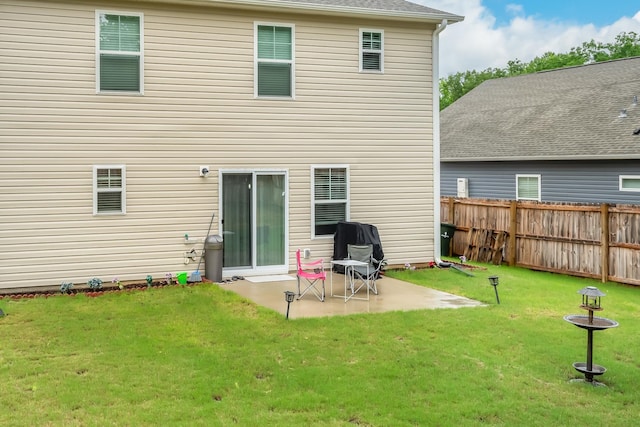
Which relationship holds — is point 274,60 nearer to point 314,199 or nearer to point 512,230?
point 314,199

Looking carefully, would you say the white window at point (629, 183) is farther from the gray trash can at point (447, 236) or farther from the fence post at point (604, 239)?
the gray trash can at point (447, 236)

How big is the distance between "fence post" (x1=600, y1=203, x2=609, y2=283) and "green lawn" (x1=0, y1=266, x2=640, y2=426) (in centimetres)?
282

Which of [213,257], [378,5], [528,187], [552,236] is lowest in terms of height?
[213,257]

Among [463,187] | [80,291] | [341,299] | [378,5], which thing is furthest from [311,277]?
[463,187]

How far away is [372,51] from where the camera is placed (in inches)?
476

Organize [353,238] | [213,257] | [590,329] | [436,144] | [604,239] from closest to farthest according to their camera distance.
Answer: [590,329], [213,257], [353,238], [604,239], [436,144]

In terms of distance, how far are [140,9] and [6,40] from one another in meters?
2.26

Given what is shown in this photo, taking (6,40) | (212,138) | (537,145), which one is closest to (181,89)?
(212,138)

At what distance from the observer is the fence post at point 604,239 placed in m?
11.6

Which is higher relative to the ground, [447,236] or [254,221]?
[254,221]

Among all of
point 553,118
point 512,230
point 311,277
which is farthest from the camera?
point 553,118

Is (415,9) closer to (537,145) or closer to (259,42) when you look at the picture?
(259,42)

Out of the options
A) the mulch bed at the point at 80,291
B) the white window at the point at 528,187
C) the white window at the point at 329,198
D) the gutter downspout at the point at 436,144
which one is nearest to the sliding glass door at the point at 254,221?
the white window at the point at 329,198

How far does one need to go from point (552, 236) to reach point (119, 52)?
31.5 feet
